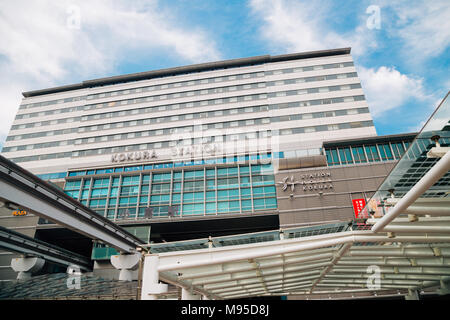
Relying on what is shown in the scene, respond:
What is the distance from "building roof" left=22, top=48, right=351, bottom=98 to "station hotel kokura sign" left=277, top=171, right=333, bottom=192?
1001 inches

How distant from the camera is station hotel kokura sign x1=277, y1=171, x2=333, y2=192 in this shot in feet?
110

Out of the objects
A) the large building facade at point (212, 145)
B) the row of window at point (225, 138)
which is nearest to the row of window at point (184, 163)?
the large building facade at point (212, 145)

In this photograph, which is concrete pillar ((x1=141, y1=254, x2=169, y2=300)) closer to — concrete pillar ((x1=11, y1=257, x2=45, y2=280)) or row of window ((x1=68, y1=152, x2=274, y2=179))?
concrete pillar ((x1=11, y1=257, x2=45, y2=280))

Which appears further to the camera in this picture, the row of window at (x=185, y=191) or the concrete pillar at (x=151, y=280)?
the row of window at (x=185, y=191)

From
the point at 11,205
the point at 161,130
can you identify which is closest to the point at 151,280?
the point at 11,205

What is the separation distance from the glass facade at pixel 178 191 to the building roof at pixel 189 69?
22118 mm

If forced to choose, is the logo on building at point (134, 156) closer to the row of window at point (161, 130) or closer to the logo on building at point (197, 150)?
the row of window at point (161, 130)

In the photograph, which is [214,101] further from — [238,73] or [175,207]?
[175,207]

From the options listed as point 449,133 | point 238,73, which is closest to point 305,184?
point 238,73

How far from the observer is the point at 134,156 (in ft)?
143

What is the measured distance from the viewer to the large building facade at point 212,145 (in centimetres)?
3446

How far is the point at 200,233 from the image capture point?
3959cm

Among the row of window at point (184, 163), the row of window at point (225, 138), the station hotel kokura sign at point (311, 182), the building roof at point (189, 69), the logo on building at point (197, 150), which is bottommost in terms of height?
the station hotel kokura sign at point (311, 182)

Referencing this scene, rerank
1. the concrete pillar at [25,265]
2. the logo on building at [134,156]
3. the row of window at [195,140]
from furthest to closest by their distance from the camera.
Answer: the logo on building at [134,156] → the row of window at [195,140] → the concrete pillar at [25,265]
